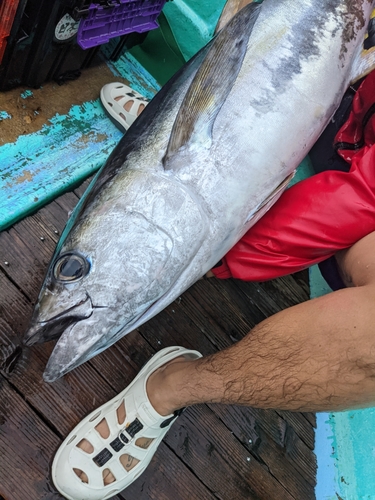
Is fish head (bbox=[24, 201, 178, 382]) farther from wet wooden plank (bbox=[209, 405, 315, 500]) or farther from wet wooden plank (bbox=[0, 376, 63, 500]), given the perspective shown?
wet wooden plank (bbox=[209, 405, 315, 500])

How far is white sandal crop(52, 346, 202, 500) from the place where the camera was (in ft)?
5.32

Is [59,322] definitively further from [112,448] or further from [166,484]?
[166,484]

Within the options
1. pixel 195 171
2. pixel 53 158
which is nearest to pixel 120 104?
pixel 53 158

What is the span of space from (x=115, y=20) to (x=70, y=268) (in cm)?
146

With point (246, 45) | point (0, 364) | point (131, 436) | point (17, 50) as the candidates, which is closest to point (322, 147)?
point (246, 45)

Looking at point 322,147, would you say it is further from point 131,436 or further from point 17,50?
point 131,436

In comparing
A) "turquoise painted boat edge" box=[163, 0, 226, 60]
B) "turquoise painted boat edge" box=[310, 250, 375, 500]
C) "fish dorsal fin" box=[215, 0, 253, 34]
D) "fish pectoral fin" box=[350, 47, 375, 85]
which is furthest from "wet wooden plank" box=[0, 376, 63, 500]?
"turquoise painted boat edge" box=[163, 0, 226, 60]

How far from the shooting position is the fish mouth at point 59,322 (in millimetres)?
1379

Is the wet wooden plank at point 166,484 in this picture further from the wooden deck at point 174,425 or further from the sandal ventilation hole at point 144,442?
the sandal ventilation hole at point 144,442

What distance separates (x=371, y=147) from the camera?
1.77 metres

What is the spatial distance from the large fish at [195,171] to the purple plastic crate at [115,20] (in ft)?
1.86

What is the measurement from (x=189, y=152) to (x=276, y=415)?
142cm

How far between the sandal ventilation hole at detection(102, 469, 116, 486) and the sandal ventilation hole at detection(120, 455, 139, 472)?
6 centimetres

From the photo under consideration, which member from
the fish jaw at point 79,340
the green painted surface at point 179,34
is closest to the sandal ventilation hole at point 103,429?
the fish jaw at point 79,340
